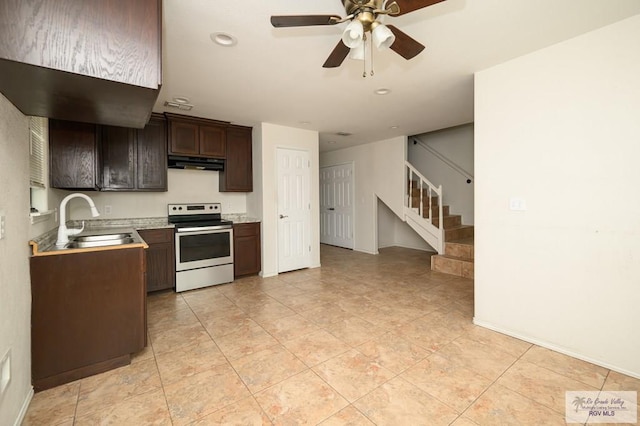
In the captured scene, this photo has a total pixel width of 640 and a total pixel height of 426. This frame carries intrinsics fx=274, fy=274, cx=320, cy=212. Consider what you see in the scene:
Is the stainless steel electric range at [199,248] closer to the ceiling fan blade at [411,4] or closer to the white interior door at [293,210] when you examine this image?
the white interior door at [293,210]

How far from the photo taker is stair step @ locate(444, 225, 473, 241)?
16.2 ft

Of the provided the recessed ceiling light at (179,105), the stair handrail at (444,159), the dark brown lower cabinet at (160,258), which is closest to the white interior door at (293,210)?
the recessed ceiling light at (179,105)

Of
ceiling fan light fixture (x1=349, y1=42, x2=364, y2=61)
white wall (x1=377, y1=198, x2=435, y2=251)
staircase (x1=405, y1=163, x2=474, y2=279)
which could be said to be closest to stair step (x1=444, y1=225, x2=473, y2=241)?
staircase (x1=405, y1=163, x2=474, y2=279)

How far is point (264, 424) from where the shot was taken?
1517mm

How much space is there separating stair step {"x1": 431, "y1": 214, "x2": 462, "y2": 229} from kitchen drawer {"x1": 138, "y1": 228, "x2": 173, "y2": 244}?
4279 mm

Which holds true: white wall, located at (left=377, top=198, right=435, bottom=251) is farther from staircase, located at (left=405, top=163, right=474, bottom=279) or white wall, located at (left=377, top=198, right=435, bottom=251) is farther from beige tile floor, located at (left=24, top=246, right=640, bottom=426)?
beige tile floor, located at (left=24, top=246, right=640, bottom=426)

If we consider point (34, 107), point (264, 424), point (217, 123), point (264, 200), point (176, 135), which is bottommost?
point (264, 424)

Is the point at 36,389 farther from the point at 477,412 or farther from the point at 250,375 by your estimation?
the point at 477,412

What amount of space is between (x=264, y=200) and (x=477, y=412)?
3.55m

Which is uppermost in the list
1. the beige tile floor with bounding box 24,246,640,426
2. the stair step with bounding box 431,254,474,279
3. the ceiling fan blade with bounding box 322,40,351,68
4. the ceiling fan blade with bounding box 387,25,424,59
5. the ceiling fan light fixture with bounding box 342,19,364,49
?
the ceiling fan blade with bounding box 322,40,351,68

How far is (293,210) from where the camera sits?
468 cm

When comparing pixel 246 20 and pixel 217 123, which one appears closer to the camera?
pixel 246 20

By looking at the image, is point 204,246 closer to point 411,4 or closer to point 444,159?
point 411,4

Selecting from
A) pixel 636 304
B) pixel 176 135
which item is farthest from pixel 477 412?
pixel 176 135
